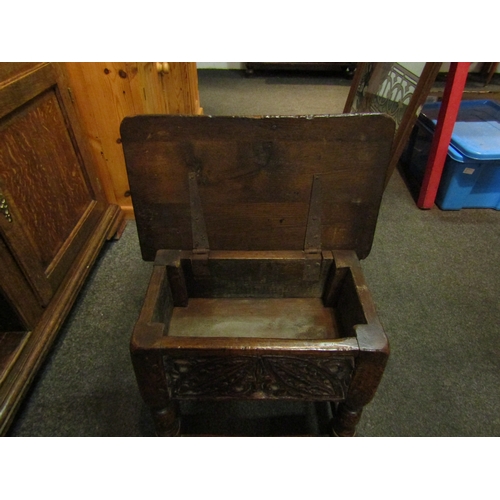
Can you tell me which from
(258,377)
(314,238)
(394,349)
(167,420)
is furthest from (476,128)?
(167,420)

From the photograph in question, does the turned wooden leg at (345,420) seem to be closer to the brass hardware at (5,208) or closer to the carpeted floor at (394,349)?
the carpeted floor at (394,349)

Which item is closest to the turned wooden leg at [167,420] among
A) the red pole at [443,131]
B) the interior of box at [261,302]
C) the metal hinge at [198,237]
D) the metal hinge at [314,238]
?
the interior of box at [261,302]

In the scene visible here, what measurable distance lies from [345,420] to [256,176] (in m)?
A: 0.59

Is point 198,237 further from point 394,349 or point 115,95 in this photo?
point 115,95

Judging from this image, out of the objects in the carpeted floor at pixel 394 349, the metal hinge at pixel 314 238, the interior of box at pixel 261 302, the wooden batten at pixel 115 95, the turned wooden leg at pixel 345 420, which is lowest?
the carpeted floor at pixel 394 349

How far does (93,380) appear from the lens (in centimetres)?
109

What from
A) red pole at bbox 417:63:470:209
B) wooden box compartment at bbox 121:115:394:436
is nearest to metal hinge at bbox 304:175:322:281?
wooden box compartment at bbox 121:115:394:436

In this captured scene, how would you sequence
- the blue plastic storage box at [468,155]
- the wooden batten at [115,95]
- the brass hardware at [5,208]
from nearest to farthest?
the brass hardware at [5,208], the wooden batten at [115,95], the blue plastic storage box at [468,155]

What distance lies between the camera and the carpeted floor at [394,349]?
3.24 feet

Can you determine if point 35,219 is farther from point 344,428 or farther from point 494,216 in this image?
point 494,216

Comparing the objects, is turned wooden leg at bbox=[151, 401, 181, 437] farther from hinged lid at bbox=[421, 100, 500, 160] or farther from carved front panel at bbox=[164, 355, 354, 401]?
hinged lid at bbox=[421, 100, 500, 160]

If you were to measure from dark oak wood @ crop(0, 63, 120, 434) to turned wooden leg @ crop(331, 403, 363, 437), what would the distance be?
85 cm

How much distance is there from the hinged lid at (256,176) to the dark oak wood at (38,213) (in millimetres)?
447

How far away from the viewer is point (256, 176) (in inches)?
30.7
